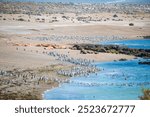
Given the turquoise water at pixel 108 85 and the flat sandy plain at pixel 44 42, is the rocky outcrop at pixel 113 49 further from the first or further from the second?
the turquoise water at pixel 108 85

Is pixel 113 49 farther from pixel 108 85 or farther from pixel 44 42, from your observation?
pixel 108 85

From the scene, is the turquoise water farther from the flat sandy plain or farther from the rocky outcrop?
the rocky outcrop

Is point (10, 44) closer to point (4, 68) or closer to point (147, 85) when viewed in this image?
point (4, 68)

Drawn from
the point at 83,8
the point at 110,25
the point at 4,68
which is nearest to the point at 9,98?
the point at 4,68

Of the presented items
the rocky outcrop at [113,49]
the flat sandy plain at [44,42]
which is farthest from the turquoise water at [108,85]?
the rocky outcrop at [113,49]

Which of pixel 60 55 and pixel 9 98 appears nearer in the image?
pixel 9 98

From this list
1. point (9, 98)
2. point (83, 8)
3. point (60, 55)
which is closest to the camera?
point (9, 98)
